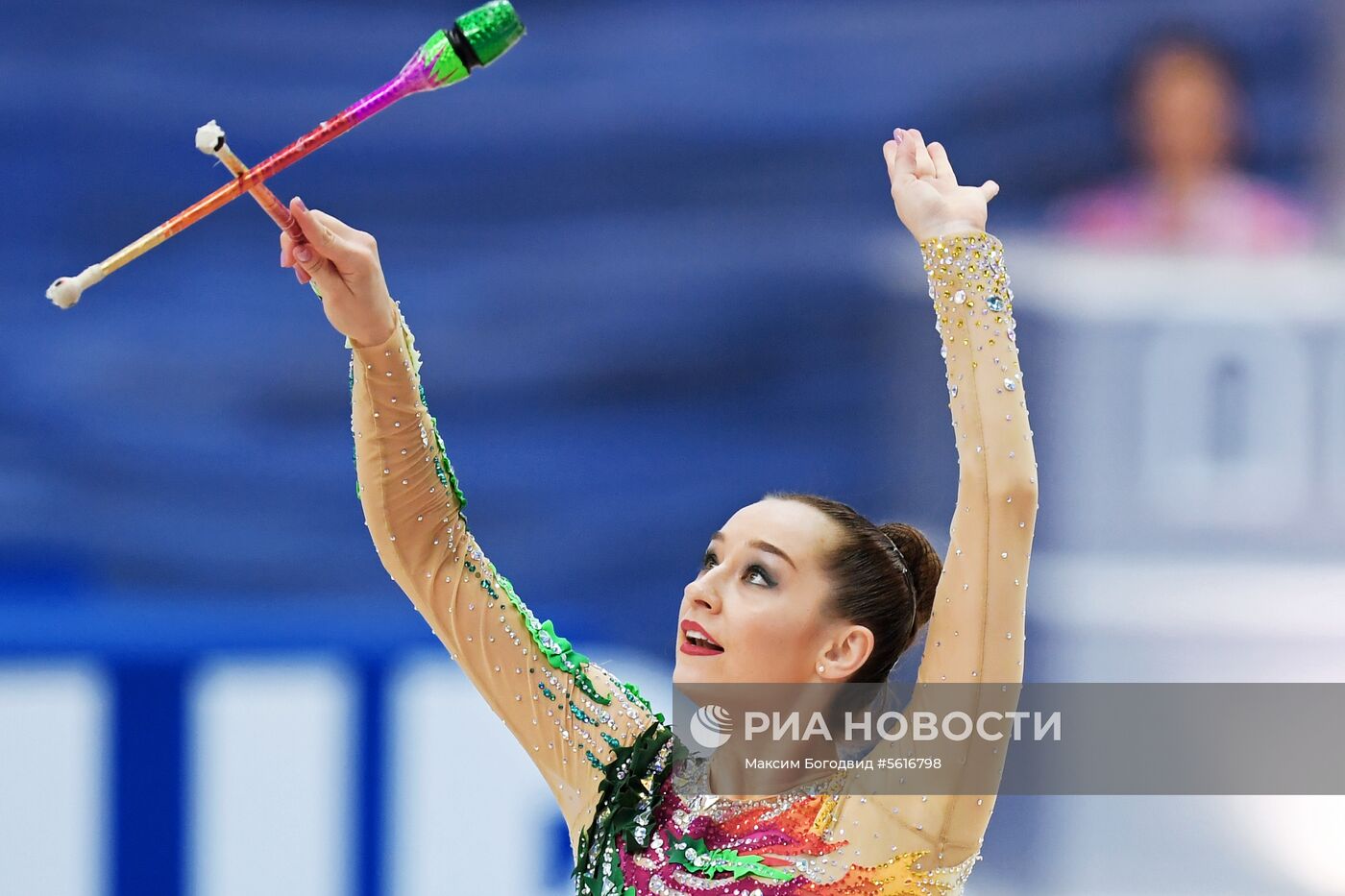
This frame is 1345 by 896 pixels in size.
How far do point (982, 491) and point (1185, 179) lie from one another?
68.1 inches

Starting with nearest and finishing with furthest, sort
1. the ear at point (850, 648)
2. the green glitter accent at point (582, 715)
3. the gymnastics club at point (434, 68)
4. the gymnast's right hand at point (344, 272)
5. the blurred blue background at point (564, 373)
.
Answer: the gymnastics club at point (434, 68) → the gymnast's right hand at point (344, 272) → the ear at point (850, 648) → the green glitter accent at point (582, 715) → the blurred blue background at point (564, 373)

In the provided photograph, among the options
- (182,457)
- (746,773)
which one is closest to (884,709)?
(746,773)

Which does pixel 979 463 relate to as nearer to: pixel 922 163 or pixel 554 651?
pixel 922 163

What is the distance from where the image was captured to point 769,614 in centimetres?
181

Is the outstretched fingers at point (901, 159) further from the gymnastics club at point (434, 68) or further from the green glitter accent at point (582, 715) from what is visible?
the green glitter accent at point (582, 715)

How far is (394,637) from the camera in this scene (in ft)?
9.86

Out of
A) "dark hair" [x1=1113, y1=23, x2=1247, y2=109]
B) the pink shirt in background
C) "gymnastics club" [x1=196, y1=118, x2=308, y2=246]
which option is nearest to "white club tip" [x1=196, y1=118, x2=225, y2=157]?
"gymnastics club" [x1=196, y1=118, x2=308, y2=246]

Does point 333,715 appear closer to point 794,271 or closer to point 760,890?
point 794,271

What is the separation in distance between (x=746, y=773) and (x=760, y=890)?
17 centimetres

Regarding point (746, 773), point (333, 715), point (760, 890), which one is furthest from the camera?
point (333, 715)

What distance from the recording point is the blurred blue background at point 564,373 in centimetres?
298

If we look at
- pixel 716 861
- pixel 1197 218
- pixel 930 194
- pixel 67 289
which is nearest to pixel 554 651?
pixel 716 861

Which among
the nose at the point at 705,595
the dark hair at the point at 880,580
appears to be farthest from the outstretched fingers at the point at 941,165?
the nose at the point at 705,595

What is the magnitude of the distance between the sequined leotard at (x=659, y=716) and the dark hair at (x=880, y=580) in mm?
184
